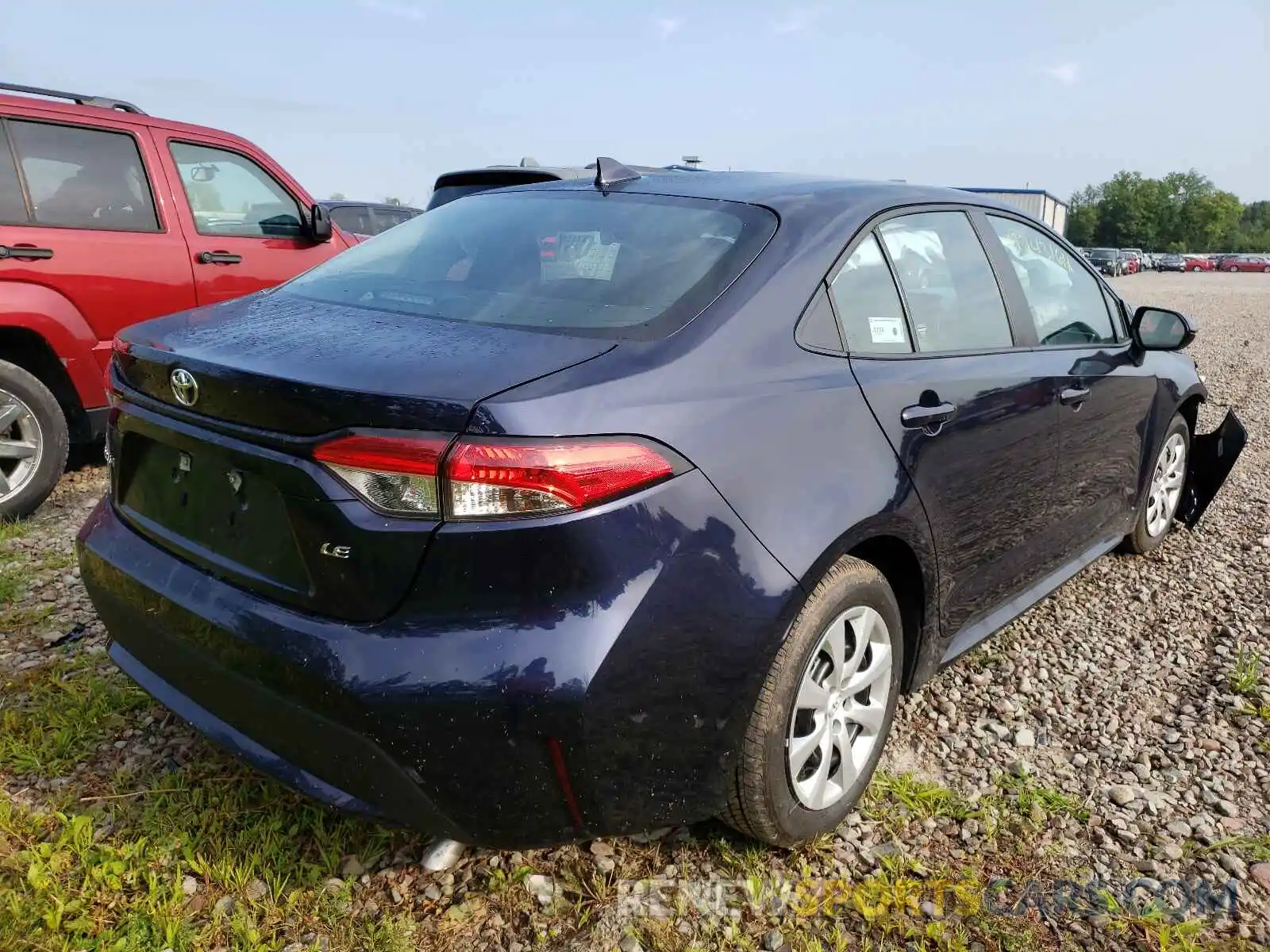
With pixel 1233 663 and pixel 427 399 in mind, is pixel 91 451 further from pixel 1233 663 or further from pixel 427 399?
pixel 1233 663

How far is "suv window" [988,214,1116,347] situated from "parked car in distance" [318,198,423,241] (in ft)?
32.2

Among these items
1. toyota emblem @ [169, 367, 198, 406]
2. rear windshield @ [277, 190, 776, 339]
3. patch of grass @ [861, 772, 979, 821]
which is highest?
rear windshield @ [277, 190, 776, 339]

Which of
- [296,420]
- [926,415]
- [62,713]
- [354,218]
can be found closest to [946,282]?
[926,415]

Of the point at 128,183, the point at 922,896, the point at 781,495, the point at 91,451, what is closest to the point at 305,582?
the point at 781,495

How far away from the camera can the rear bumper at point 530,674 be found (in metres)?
1.66

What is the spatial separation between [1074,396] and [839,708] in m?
1.57

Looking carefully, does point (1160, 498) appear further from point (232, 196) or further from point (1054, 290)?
point (232, 196)

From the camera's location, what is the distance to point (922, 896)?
2146mm

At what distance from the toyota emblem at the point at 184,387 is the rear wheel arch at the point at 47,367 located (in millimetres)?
2993

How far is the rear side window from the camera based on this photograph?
4324 millimetres

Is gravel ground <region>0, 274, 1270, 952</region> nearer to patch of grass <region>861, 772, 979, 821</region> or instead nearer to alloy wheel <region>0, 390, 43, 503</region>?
patch of grass <region>861, 772, 979, 821</region>

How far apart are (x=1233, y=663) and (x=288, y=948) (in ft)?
10.6

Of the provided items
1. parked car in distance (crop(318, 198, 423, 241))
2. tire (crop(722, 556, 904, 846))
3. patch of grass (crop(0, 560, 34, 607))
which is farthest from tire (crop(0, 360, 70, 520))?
parked car in distance (crop(318, 198, 423, 241))

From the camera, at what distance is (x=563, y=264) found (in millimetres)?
2348
